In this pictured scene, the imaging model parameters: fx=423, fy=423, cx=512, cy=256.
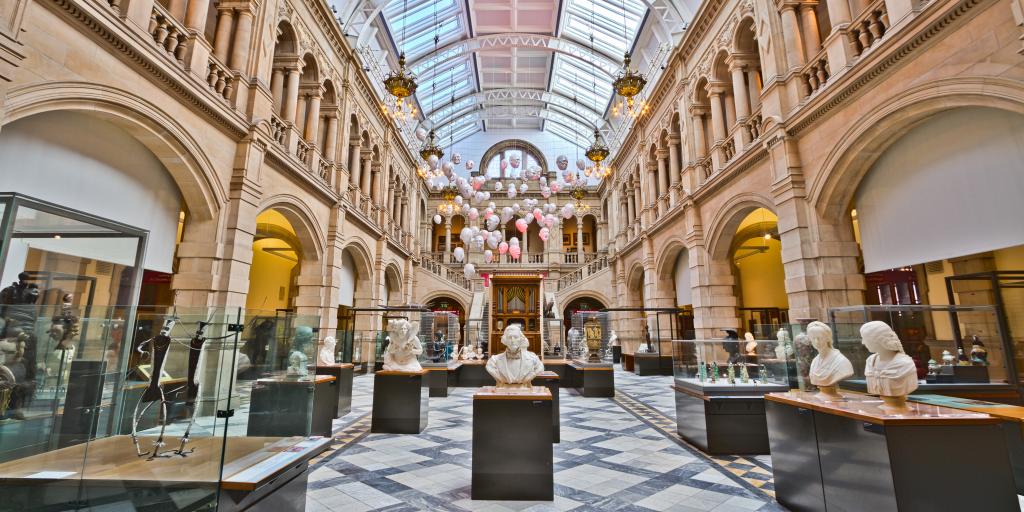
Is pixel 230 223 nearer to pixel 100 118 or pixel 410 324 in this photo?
pixel 100 118

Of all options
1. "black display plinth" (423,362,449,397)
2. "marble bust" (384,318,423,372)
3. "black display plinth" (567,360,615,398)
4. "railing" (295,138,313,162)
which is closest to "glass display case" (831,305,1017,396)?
"black display plinth" (567,360,615,398)

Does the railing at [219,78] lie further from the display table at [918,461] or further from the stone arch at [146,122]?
the display table at [918,461]

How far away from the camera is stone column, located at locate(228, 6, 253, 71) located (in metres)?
8.04

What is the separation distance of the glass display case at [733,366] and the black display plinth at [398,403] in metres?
3.77

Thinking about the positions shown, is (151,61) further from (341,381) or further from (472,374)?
(472,374)

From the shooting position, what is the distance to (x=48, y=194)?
199 inches

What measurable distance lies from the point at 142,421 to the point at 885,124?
915 cm

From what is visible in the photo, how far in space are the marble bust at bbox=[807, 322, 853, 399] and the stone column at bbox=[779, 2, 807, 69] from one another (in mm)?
6672

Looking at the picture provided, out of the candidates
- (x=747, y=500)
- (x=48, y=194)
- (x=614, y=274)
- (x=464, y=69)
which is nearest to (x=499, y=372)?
(x=747, y=500)

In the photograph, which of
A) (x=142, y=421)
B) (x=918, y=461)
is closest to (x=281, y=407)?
(x=142, y=421)

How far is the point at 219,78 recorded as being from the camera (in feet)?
24.9

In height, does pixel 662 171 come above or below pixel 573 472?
above

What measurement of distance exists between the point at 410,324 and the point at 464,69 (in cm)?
1795

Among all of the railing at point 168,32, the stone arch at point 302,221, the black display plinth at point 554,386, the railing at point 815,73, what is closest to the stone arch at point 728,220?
the railing at point 815,73
